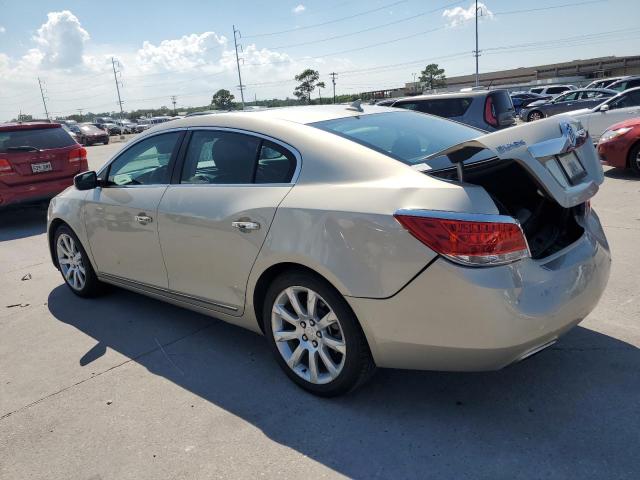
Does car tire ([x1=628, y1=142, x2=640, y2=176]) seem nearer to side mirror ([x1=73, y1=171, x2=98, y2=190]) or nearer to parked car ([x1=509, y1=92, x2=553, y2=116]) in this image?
side mirror ([x1=73, y1=171, x2=98, y2=190])

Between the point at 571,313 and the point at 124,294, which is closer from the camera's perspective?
the point at 571,313

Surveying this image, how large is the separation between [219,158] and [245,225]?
2.14ft

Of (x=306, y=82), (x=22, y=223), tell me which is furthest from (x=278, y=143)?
(x=306, y=82)

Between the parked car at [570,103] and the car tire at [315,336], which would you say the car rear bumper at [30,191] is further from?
the parked car at [570,103]

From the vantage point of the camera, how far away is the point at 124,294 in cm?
506

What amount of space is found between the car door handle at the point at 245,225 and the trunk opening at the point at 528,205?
3.36ft

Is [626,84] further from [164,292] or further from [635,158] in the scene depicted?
[164,292]

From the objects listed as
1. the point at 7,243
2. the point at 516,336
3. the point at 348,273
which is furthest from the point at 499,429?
the point at 7,243

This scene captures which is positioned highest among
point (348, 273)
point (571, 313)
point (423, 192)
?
point (423, 192)

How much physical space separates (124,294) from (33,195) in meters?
4.87

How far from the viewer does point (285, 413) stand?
9.61ft

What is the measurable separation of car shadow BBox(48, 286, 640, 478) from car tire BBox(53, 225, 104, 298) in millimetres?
1126

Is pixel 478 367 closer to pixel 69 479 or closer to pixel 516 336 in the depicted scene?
pixel 516 336

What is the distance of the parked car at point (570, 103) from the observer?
20234mm
